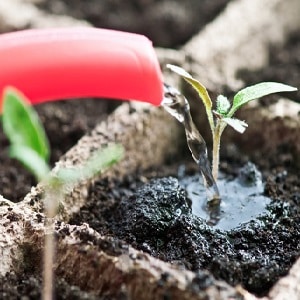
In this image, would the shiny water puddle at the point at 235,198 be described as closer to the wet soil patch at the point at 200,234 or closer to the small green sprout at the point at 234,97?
the wet soil patch at the point at 200,234

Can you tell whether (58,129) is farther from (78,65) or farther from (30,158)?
(30,158)

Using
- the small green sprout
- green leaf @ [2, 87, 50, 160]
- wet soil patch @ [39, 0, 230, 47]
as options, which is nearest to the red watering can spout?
the small green sprout

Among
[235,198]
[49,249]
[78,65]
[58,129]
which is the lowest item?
[58,129]

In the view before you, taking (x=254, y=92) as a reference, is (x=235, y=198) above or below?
below

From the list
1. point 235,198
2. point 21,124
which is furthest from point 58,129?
point 21,124

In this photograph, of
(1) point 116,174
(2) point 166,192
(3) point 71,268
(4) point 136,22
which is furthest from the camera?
(4) point 136,22

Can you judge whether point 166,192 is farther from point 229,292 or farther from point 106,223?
point 229,292

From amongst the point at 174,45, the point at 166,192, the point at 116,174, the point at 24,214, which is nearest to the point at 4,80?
the point at 24,214

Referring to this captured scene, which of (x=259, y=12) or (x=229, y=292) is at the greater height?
(x=229, y=292)
